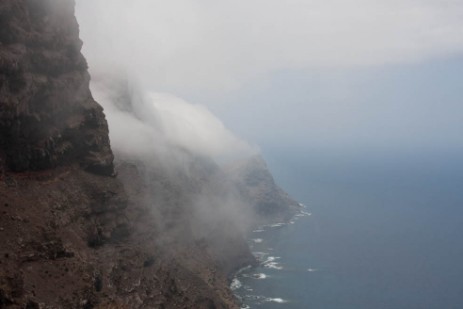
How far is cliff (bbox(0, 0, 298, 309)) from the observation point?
96.7 m

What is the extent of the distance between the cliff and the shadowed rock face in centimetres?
25

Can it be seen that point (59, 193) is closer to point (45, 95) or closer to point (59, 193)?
point (59, 193)

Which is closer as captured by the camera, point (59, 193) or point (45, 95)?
A: point (59, 193)

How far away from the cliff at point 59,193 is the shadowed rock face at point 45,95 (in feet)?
0.83

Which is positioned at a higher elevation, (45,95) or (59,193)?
(45,95)

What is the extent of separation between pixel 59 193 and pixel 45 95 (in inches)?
1044

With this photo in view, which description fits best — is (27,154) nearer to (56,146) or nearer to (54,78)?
(56,146)

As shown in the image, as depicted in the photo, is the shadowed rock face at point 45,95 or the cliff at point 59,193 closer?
the cliff at point 59,193

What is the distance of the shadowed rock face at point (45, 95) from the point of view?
114 meters

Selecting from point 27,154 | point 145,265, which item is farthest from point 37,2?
point 145,265

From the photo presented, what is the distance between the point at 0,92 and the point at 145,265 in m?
60.8

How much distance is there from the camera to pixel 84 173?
427ft

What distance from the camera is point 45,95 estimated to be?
125 meters

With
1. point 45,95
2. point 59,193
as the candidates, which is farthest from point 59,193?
point 45,95
